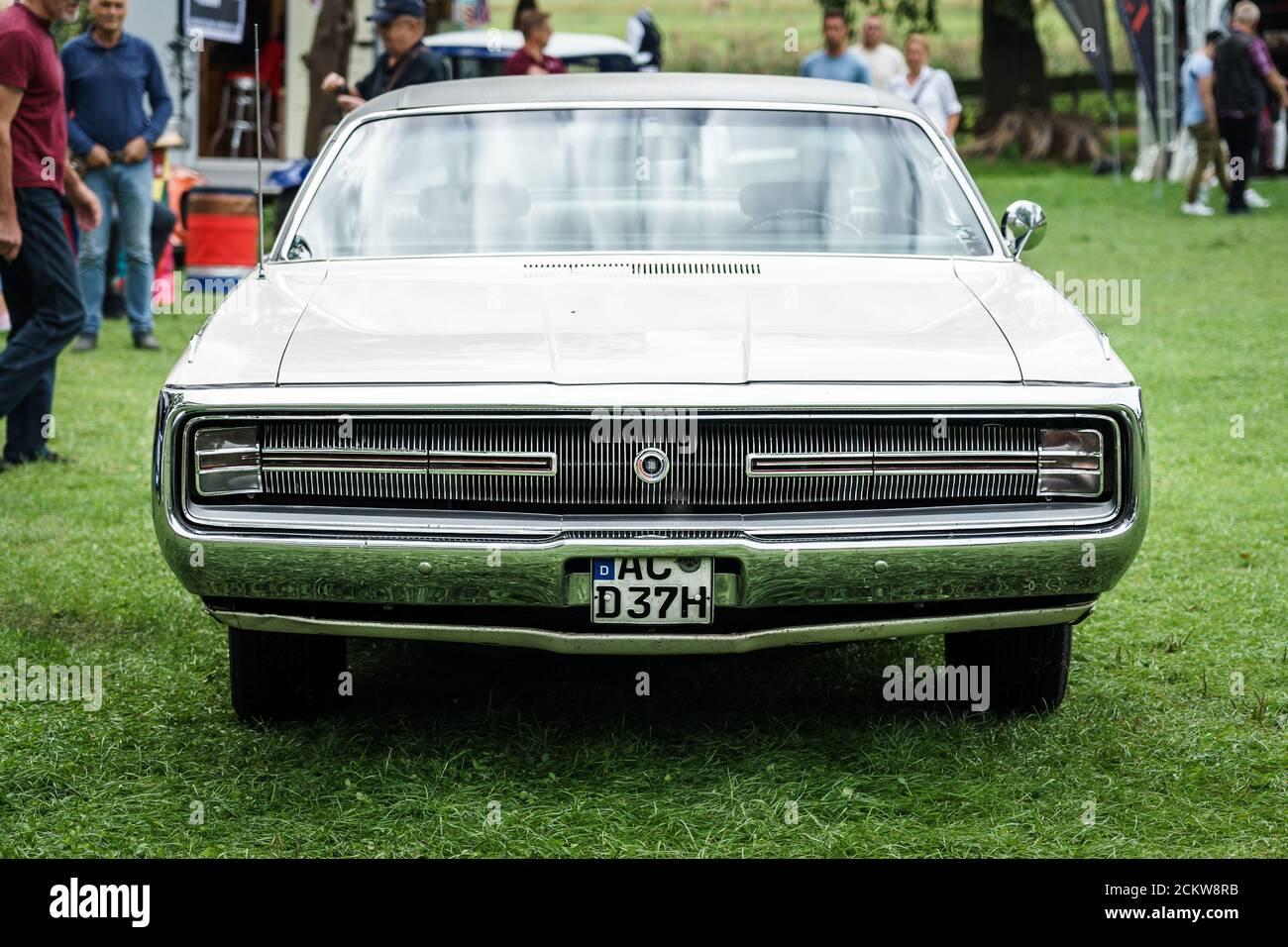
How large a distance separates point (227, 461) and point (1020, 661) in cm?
191

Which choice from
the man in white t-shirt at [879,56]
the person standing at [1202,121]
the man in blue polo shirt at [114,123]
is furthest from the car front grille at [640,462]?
the person standing at [1202,121]

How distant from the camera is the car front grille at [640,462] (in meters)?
3.59

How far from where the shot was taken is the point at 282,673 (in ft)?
13.5

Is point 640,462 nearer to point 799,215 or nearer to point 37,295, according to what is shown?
point 799,215

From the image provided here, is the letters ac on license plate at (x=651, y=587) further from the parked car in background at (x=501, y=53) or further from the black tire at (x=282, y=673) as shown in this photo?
the parked car in background at (x=501, y=53)

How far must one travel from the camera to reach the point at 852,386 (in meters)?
3.60

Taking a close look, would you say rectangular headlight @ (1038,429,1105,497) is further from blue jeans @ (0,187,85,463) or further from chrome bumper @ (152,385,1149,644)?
blue jeans @ (0,187,85,463)

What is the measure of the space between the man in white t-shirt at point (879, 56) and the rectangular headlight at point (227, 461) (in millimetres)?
11416

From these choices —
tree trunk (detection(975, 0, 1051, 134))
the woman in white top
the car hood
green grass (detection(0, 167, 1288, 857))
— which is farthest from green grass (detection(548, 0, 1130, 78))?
the car hood

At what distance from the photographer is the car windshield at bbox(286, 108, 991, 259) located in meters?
4.78

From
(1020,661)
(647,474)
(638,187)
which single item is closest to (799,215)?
(638,187)

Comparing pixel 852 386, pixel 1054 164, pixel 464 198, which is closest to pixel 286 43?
pixel 1054 164

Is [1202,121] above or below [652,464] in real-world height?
below
